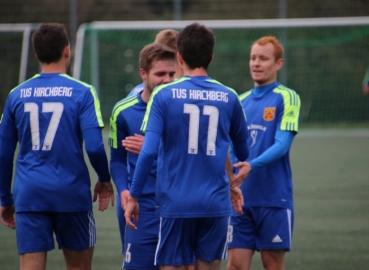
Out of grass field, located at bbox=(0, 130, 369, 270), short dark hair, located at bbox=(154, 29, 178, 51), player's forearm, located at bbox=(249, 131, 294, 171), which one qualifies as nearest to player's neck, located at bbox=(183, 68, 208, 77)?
player's forearm, located at bbox=(249, 131, 294, 171)

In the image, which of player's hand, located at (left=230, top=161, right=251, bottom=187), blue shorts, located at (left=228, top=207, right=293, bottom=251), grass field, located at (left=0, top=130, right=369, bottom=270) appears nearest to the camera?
player's hand, located at (left=230, top=161, right=251, bottom=187)

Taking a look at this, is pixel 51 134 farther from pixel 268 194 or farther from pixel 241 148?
pixel 268 194

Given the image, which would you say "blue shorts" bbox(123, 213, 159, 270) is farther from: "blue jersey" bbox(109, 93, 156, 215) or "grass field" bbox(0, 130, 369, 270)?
"grass field" bbox(0, 130, 369, 270)

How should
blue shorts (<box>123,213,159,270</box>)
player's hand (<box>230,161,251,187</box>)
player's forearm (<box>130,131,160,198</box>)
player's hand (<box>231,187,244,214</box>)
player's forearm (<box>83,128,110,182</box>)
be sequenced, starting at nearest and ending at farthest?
1. player's forearm (<box>130,131,160,198</box>)
2. player's forearm (<box>83,128,110,182</box>)
3. blue shorts (<box>123,213,159,270</box>)
4. player's hand (<box>231,187,244,214</box>)
5. player's hand (<box>230,161,251,187</box>)

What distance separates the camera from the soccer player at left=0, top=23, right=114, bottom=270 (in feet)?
15.0

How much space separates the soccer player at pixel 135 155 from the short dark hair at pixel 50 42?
49 centimetres

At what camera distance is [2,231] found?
28.0 ft

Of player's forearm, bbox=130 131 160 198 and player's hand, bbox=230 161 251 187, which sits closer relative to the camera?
player's forearm, bbox=130 131 160 198

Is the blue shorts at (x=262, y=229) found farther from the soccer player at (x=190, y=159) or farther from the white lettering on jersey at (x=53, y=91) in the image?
the white lettering on jersey at (x=53, y=91)

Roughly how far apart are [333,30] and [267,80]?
15.5 metres

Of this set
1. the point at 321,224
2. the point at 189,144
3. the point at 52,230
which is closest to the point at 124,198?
the point at 52,230

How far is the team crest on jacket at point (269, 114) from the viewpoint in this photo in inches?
213

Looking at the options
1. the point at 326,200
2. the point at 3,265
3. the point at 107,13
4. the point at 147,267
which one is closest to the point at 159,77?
the point at 147,267

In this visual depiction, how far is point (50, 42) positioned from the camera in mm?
4621
